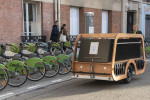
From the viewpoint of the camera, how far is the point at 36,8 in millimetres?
13258

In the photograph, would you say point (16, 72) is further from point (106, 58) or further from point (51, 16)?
point (51, 16)

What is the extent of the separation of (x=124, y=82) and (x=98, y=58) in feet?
3.76

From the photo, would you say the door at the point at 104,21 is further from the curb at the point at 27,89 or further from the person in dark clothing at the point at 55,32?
the curb at the point at 27,89

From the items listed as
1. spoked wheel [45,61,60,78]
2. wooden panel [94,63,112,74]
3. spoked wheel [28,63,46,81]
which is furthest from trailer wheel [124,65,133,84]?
spoked wheel [28,63,46,81]

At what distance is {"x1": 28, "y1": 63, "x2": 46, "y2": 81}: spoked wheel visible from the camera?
23.4 feet

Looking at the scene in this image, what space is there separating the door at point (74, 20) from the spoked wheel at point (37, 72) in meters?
8.26

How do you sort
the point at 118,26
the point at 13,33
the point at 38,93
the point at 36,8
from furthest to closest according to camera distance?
the point at 118,26, the point at 36,8, the point at 13,33, the point at 38,93

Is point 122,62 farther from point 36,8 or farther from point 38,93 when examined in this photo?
point 36,8

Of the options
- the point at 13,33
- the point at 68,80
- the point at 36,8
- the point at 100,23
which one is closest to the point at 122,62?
the point at 68,80

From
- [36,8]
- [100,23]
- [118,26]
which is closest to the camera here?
[36,8]

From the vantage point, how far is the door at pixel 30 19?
12.8m

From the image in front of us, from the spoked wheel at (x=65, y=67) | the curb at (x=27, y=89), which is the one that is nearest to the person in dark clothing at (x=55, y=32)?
the spoked wheel at (x=65, y=67)

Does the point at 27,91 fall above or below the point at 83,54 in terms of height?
below

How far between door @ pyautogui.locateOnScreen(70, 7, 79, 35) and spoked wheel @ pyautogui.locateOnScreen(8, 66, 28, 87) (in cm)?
896
